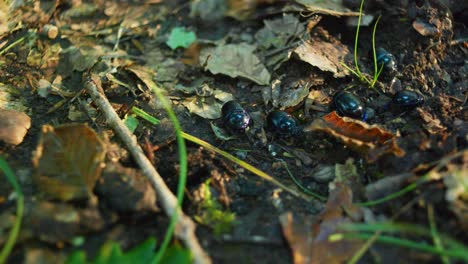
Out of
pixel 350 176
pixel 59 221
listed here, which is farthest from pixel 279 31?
pixel 59 221

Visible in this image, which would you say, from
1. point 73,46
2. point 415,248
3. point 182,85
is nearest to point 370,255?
point 415,248

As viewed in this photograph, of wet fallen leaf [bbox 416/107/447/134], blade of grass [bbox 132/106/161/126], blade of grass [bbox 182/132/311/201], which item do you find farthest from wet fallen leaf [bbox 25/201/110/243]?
wet fallen leaf [bbox 416/107/447/134]

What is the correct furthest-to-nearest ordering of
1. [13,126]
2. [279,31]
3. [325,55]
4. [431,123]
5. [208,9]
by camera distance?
[208,9], [279,31], [325,55], [431,123], [13,126]

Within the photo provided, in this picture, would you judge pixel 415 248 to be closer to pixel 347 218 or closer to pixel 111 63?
pixel 347 218

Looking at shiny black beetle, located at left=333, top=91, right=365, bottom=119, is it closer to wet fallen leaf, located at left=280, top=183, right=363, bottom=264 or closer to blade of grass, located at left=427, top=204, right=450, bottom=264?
wet fallen leaf, located at left=280, top=183, right=363, bottom=264

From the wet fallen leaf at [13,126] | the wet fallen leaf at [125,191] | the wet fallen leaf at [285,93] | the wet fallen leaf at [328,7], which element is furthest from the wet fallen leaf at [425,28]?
the wet fallen leaf at [13,126]

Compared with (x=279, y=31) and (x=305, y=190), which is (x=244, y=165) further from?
(x=279, y=31)

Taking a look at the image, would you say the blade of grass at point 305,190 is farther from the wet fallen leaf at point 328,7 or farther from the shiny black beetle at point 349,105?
the wet fallen leaf at point 328,7
